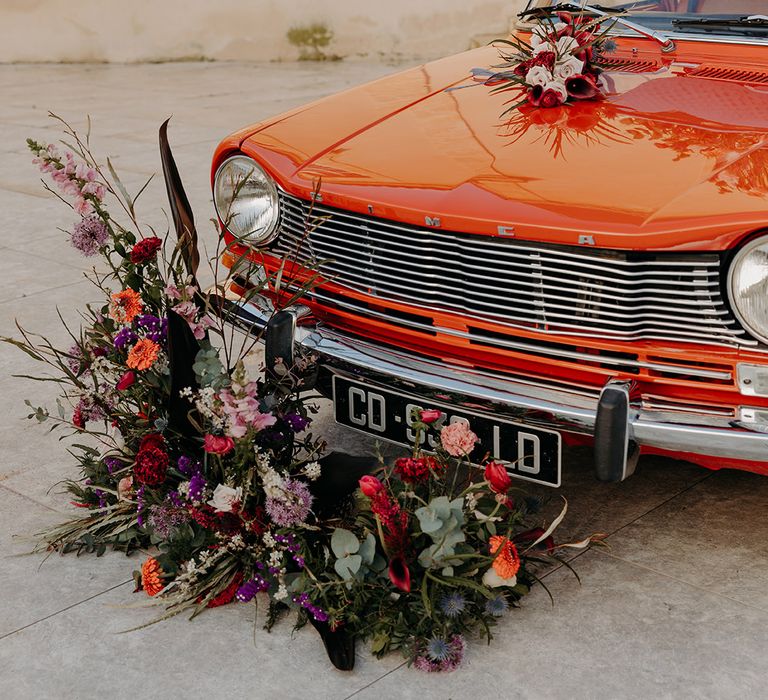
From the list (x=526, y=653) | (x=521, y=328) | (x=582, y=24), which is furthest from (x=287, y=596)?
(x=582, y=24)

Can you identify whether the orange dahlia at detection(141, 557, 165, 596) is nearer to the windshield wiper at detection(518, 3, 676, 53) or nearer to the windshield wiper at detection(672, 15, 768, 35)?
the windshield wiper at detection(518, 3, 676, 53)

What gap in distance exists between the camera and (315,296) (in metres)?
3.12

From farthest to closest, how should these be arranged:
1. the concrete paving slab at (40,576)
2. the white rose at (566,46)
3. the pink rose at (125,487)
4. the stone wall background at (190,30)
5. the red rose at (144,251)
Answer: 1. the stone wall background at (190,30)
2. the white rose at (566,46)
3. the pink rose at (125,487)
4. the red rose at (144,251)
5. the concrete paving slab at (40,576)

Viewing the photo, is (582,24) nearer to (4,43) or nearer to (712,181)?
(712,181)

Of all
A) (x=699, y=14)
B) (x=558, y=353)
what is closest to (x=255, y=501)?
(x=558, y=353)

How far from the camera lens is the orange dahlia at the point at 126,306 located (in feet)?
9.54

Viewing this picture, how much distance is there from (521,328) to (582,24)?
1.33m

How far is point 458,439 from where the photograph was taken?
261 cm

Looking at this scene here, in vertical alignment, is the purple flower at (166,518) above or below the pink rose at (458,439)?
below

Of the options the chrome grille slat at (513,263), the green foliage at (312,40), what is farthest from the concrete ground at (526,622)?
the green foliage at (312,40)

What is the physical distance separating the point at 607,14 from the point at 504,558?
6.33 feet

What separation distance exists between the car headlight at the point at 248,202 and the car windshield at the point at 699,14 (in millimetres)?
1264

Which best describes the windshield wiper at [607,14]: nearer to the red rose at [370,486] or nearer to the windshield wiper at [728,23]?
the windshield wiper at [728,23]

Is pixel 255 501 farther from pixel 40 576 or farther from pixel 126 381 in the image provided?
pixel 40 576
